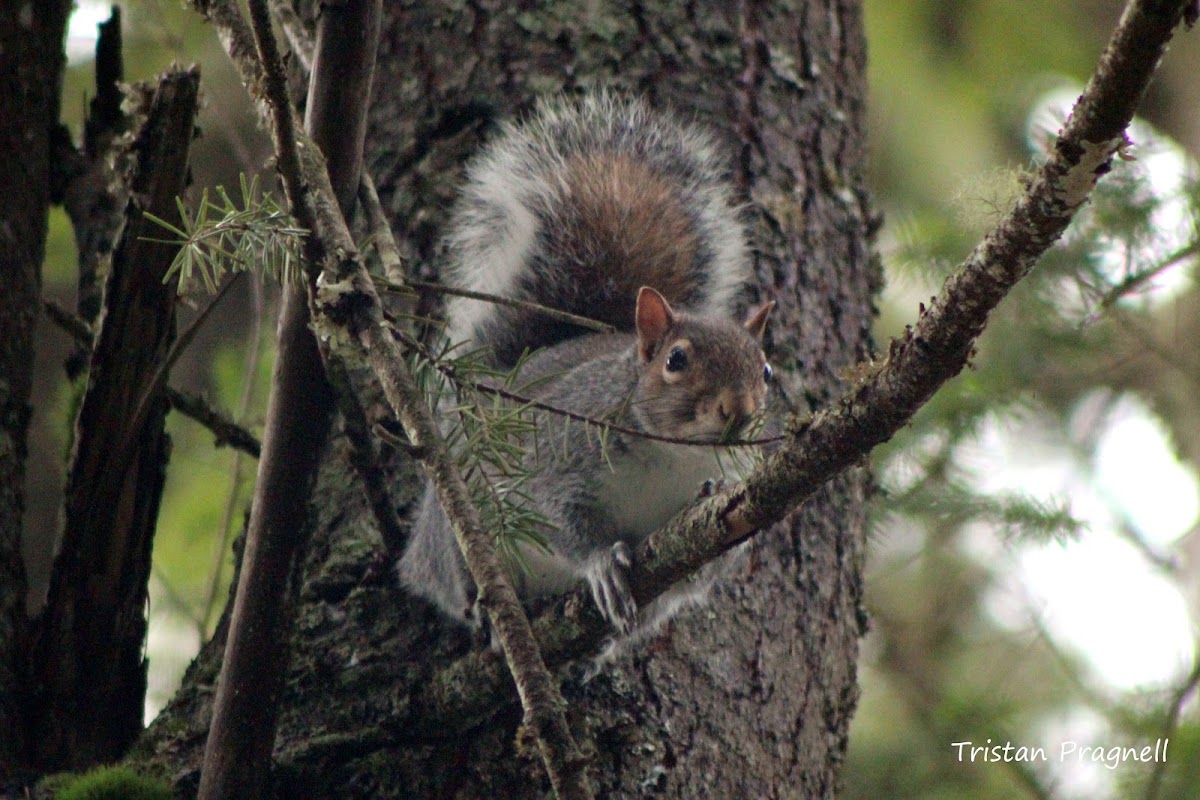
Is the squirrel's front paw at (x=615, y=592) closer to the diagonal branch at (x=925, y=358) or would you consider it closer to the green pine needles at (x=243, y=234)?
the diagonal branch at (x=925, y=358)

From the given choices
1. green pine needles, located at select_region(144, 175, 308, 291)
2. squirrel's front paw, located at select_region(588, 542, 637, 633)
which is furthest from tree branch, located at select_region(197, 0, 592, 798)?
squirrel's front paw, located at select_region(588, 542, 637, 633)

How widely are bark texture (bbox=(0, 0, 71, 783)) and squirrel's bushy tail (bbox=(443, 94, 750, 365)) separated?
59 centimetres

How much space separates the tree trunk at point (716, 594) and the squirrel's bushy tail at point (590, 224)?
2.3 inches

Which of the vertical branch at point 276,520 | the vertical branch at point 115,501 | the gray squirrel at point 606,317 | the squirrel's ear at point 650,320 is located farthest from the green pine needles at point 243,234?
the squirrel's ear at point 650,320

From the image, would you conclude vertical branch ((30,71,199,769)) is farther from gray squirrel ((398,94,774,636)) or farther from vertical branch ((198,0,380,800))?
gray squirrel ((398,94,774,636))

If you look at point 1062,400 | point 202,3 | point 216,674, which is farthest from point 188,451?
point 1062,400

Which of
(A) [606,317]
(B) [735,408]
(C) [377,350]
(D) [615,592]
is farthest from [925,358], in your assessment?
(A) [606,317]

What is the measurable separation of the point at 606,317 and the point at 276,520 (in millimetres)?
799

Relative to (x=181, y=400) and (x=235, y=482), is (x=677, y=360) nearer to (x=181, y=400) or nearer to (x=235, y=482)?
(x=181, y=400)

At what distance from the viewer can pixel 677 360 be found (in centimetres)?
180

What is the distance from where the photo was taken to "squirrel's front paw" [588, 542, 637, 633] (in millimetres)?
1387

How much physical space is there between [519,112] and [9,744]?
3.73ft

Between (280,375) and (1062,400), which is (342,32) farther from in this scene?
(1062,400)

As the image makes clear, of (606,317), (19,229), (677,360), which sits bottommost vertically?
(677,360)
